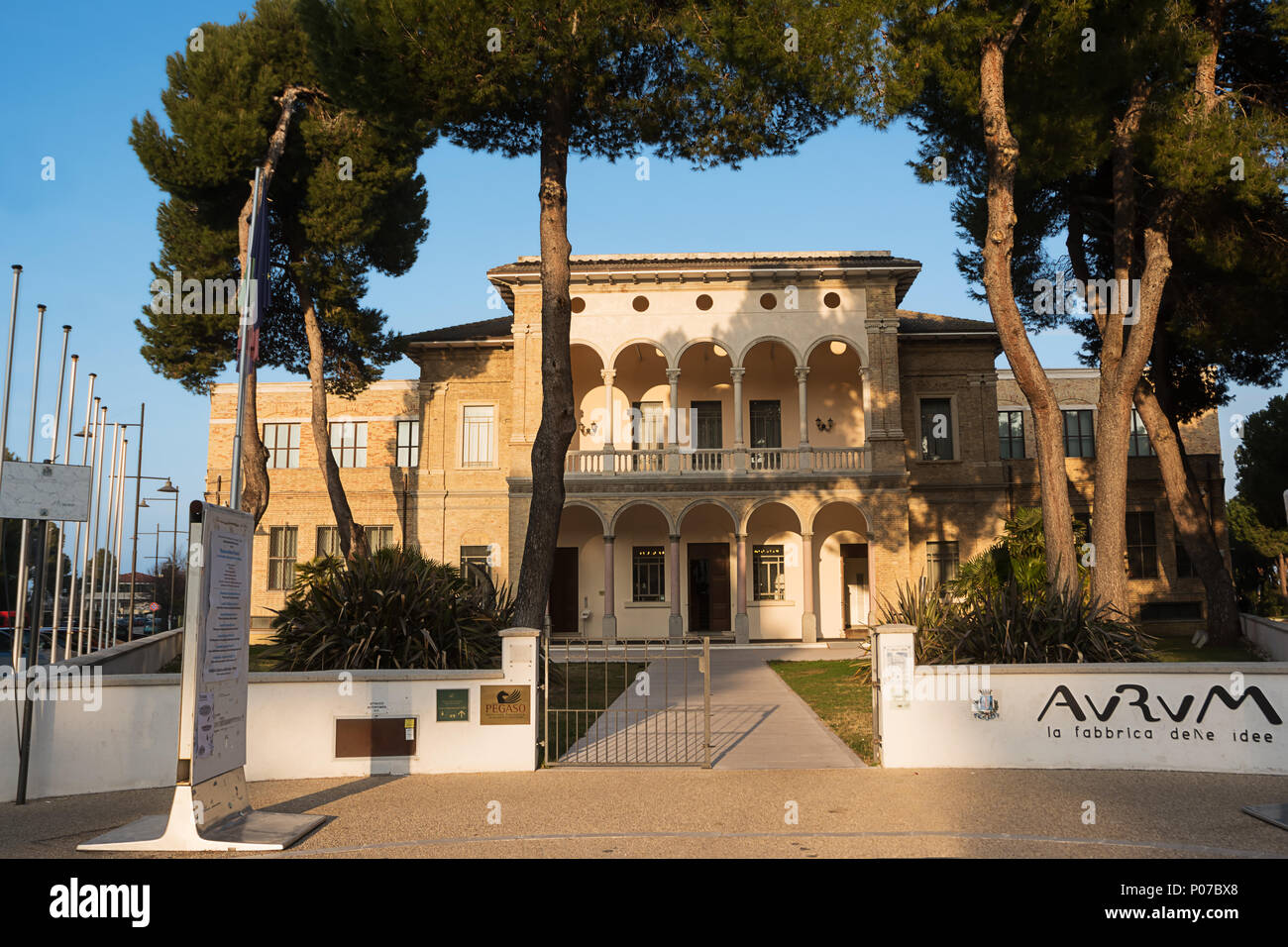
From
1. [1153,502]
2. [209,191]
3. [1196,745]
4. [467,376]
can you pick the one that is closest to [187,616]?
[1196,745]

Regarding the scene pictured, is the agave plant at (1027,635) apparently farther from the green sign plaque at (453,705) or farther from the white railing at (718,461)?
the white railing at (718,461)

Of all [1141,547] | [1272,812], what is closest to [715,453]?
[1141,547]

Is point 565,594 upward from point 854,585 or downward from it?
downward

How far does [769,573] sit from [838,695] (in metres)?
13.6

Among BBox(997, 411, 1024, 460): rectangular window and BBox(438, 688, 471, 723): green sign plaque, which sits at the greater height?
BBox(997, 411, 1024, 460): rectangular window

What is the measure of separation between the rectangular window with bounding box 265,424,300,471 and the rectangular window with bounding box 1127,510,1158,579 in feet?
84.1

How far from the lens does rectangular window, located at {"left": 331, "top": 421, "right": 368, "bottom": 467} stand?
30.3 meters

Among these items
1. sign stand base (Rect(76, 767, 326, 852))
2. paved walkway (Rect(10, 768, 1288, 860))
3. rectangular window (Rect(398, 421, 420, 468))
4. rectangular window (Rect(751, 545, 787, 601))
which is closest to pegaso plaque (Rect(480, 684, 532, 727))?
paved walkway (Rect(10, 768, 1288, 860))

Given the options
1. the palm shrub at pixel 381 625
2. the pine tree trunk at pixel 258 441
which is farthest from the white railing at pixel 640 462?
the palm shrub at pixel 381 625

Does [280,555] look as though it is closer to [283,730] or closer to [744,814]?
[283,730]

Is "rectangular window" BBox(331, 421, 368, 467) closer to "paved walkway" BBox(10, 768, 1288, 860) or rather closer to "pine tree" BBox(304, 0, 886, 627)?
"pine tree" BBox(304, 0, 886, 627)

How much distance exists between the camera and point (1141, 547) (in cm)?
2798

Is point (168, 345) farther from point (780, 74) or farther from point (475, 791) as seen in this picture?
point (475, 791)

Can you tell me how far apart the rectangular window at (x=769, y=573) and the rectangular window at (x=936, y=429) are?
5429 millimetres
